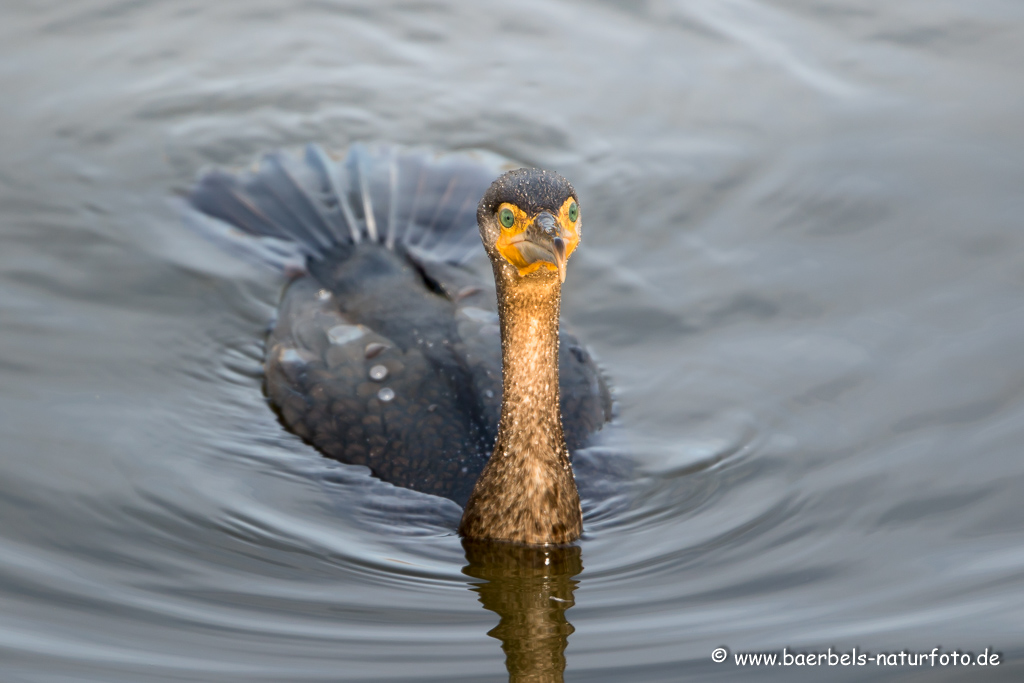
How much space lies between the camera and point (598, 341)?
6.54 m

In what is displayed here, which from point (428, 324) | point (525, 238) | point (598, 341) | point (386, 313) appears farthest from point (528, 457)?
point (598, 341)

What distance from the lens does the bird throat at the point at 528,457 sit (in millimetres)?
4715

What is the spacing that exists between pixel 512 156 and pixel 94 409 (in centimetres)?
335

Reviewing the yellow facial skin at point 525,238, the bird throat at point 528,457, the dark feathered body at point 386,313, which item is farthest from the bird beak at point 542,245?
the dark feathered body at point 386,313

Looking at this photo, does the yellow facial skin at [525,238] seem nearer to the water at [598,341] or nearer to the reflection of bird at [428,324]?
the reflection of bird at [428,324]

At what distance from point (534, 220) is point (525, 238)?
8 cm

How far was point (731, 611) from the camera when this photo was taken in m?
4.39

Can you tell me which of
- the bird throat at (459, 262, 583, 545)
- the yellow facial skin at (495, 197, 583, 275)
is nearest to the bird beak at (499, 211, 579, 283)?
the yellow facial skin at (495, 197, 583, 275)

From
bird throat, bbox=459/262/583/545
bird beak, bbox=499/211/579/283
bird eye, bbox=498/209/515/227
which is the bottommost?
bird throat, bbox=459/262/583/545

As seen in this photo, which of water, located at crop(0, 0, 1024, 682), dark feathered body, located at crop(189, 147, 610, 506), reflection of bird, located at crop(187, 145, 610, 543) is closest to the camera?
water, located at crop(0, 0, 1024, 682)

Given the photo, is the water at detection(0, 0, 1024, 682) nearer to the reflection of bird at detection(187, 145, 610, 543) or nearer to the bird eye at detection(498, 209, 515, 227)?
the reflection of bird at detection(187, 145, 610, 543)

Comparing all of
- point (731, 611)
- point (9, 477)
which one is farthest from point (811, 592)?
point (9, 477)

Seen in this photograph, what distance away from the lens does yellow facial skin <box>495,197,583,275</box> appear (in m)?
4.32

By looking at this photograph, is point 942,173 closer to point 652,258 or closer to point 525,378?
point 652,258
